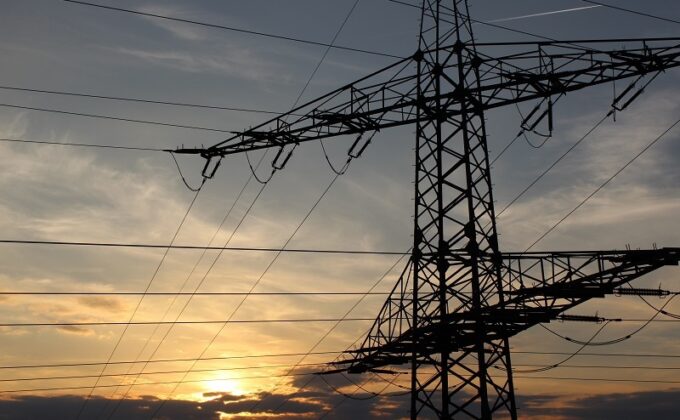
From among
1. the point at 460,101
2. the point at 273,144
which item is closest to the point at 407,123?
the point at 460,101

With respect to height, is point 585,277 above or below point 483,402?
above

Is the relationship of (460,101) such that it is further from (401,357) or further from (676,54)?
(401,357)

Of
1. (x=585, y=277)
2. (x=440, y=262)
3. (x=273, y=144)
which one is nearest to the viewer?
(x=585, y=277)

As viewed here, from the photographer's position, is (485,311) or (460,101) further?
(460,101)

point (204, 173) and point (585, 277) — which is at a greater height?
point (204, 173)

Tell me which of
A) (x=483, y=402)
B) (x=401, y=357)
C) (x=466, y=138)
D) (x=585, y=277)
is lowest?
(x=483, y=402)

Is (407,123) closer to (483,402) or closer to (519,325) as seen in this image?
(519,325)

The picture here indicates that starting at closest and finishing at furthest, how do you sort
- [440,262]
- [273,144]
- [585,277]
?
[585,277] < [440,262] < [273,144]

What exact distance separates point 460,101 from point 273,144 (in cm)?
752

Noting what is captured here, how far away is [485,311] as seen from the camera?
2419 centimetres


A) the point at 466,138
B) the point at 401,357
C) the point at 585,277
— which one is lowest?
the point at 401,357

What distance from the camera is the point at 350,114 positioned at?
87.4ft

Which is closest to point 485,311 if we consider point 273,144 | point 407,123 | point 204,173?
point 407,123

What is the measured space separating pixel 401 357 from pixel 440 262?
5.56 m
